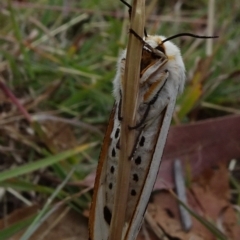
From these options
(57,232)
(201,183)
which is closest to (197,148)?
(201,183)

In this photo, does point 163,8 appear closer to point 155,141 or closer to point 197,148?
point 197,148

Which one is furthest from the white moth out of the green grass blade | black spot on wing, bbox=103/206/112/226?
the green grass blade

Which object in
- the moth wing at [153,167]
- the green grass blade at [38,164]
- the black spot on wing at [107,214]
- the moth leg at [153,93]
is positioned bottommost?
the green grass blade at [38,164]

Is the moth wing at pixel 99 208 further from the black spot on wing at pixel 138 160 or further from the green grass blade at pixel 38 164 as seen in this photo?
the green grass blade at pixel 38 164

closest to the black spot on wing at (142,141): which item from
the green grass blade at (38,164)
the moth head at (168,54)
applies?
the moth head at (168,54)

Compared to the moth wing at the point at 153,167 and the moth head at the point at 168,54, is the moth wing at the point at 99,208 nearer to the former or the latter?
the moth wing at the point at 153,167

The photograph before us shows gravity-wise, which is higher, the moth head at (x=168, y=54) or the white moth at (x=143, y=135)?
the moth head at (x=168, y=54)

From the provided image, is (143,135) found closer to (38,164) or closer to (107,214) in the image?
(107,214)

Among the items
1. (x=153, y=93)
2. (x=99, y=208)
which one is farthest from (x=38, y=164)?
(x=153, y=93)

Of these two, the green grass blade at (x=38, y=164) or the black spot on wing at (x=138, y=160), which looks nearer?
the black spot on wing at (x=138, y=160)

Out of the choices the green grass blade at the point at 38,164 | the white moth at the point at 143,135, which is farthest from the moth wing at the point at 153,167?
the green grass blade at the point at 38,164
